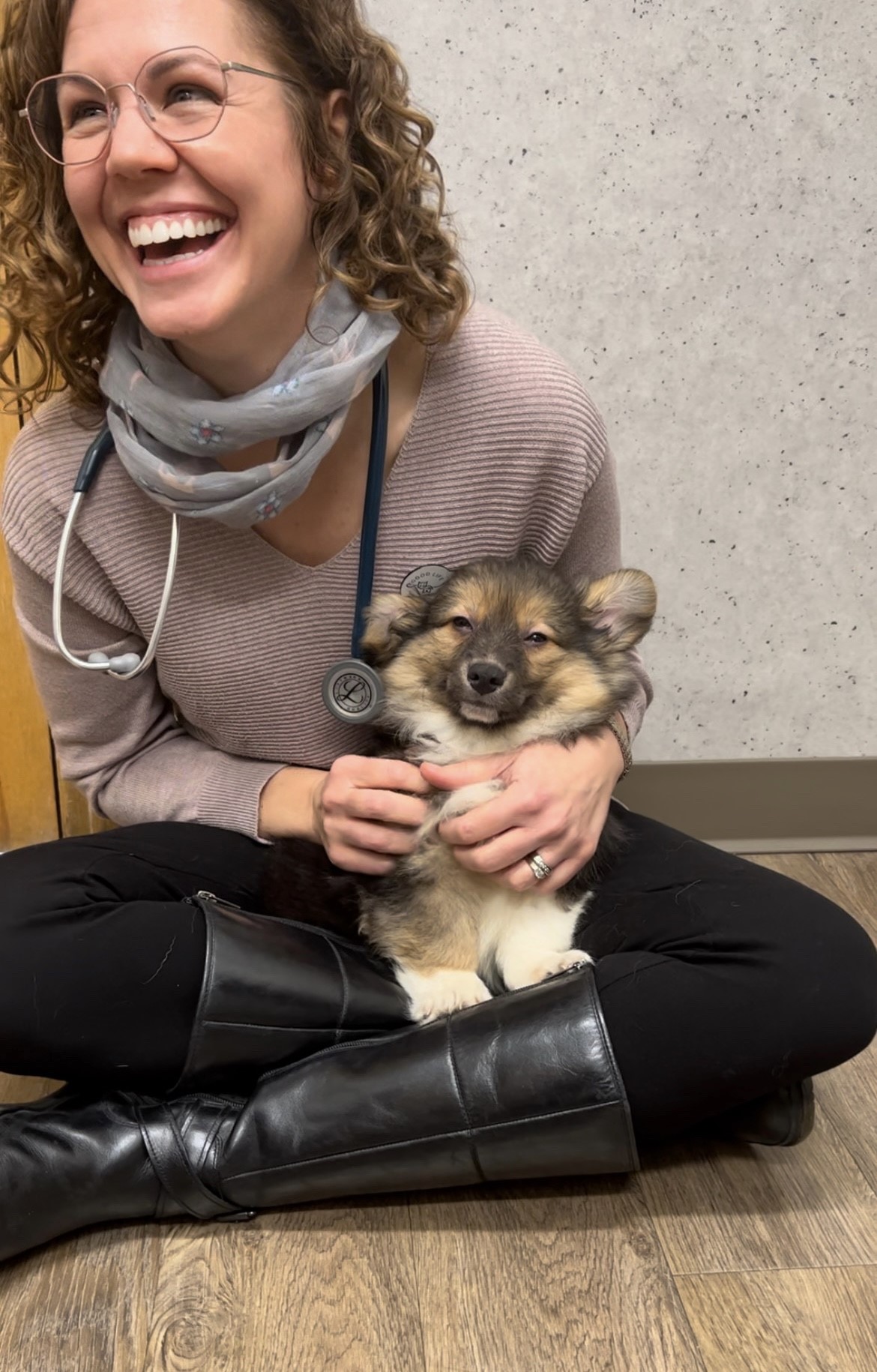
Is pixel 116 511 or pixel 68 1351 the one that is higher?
pixel 116 511

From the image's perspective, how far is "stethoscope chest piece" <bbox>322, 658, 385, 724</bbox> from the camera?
1718mm

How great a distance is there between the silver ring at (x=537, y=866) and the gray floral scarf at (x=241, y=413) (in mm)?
633

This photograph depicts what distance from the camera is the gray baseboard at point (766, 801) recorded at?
265 cm

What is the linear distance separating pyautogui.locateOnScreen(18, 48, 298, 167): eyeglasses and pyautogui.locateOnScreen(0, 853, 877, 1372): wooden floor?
145cm

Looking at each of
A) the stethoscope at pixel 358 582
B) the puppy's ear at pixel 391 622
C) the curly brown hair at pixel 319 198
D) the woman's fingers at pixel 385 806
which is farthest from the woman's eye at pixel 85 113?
the woman's fingers at pixel 385 806

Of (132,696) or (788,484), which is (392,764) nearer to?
(132,696)

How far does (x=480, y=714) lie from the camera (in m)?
1.70

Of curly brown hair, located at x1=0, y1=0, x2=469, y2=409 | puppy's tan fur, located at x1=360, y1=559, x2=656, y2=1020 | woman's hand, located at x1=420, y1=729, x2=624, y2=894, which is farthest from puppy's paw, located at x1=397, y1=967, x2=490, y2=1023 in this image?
curly brown hair, located at x1=0, y1=0, x2=469, y2=409

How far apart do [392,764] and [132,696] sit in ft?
1.69

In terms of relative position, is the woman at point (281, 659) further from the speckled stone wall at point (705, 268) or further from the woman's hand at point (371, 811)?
the speckled stone wall at point (705, 268)

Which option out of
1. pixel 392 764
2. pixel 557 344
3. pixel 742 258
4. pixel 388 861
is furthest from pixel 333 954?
pixel 742 258

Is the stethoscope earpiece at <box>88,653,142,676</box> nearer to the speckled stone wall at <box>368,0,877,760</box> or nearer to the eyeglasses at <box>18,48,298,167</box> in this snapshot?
the eyeglasses at <box>18,48,298,167</box>

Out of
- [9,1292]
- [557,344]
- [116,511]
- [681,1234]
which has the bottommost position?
[9,1292]

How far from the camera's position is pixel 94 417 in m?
1.78
